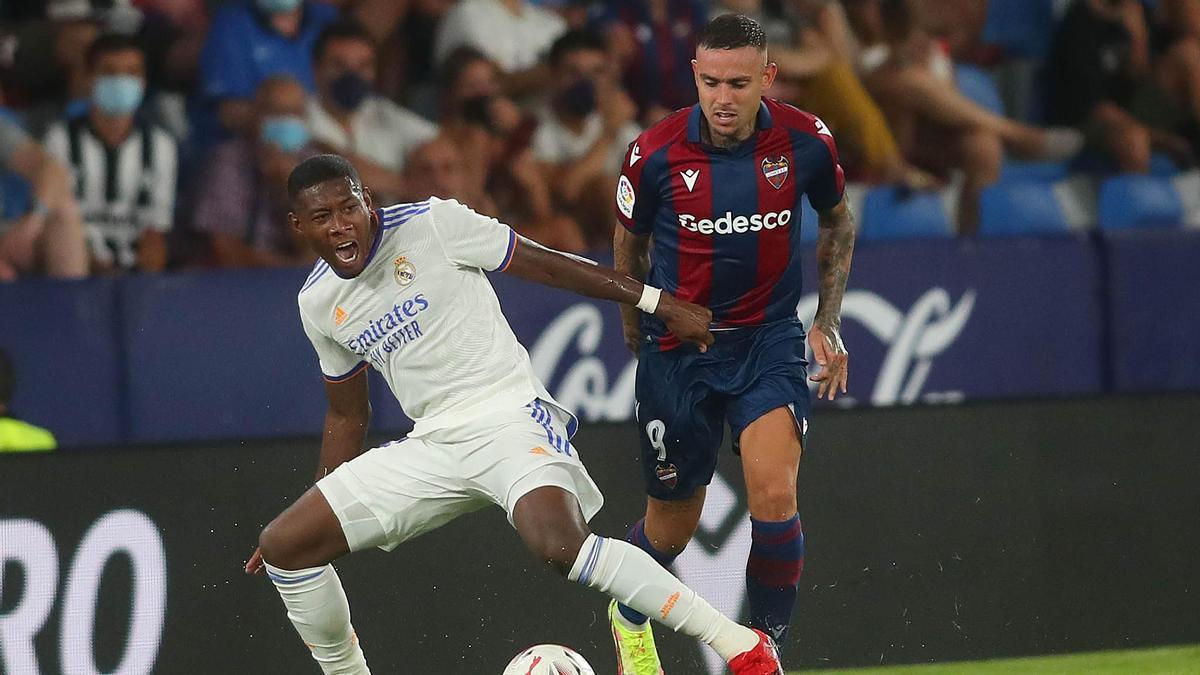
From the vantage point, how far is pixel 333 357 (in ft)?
17.5

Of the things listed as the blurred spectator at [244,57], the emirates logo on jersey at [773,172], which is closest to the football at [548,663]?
the emirates logo on jersey at [773,172]

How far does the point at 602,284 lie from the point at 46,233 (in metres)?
3.93

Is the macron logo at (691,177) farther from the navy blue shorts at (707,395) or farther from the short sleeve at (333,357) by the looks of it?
the short sleeve at (333,357)

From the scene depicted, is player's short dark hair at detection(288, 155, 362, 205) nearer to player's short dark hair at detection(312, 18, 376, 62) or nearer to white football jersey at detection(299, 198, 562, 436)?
white football jersey at detection(299, 198, 562, 436)

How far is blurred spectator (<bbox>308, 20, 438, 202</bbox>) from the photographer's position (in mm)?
8609

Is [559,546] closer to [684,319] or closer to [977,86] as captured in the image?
[684,319]

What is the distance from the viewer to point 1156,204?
9828 mm

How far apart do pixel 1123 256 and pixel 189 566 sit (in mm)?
5101

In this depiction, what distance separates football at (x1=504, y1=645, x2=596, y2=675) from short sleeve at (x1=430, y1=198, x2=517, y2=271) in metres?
1.10

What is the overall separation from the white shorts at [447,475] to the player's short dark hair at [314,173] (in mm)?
795

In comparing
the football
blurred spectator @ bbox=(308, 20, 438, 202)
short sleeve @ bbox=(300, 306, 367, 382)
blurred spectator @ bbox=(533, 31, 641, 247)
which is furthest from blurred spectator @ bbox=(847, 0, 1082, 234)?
the football

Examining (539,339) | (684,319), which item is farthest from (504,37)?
(684,319)

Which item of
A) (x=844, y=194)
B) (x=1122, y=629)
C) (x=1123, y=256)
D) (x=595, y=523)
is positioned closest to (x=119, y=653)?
(x=595, y=523)

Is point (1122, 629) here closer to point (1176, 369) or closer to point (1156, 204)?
point (1176, 369)
